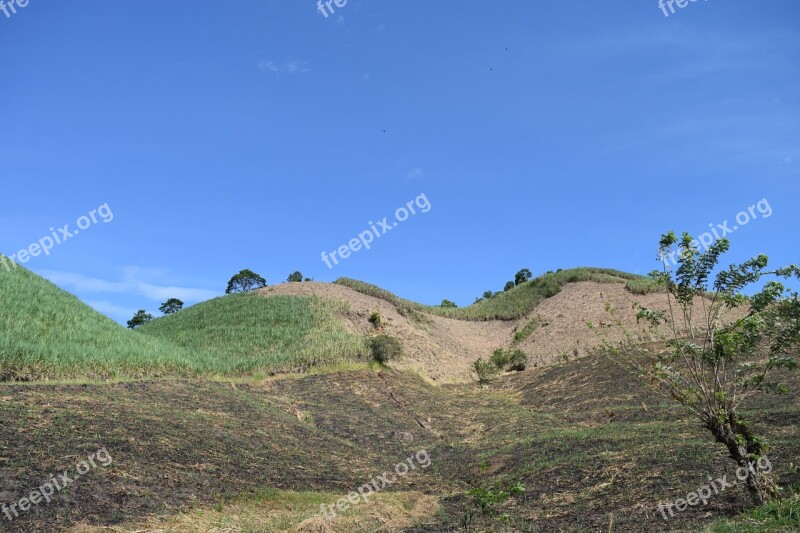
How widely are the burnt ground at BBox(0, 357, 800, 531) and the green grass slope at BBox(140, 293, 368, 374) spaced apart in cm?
415

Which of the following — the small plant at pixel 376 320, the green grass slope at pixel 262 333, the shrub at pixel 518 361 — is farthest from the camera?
the small plant at pixel 376 320

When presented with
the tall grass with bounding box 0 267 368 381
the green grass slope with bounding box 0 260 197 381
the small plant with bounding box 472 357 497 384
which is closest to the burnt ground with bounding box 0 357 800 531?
the green grass slope with bounding box 0 260 197 381

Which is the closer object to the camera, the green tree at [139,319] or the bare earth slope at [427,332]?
the bare earth slope at [427,332]

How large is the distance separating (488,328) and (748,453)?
42361mm

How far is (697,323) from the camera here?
35500 mm

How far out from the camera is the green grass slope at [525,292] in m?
49.7

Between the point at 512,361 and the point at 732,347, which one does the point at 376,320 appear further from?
the point at 732,347

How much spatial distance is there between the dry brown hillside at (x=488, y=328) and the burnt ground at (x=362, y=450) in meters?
11.1

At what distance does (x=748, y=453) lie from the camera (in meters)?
9.82

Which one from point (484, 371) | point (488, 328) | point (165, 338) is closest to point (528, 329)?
point (488, 328)

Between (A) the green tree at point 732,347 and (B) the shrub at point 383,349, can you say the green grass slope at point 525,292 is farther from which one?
(A) the green tree at point 732,347

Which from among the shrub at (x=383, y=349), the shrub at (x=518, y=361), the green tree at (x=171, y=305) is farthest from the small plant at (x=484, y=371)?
the green tree at (x=171, y=305)

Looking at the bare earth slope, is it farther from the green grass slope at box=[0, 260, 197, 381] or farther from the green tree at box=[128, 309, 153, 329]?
the green tree at box=[128, 309, 153, 329]

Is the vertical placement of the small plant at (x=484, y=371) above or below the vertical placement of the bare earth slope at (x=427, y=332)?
below
